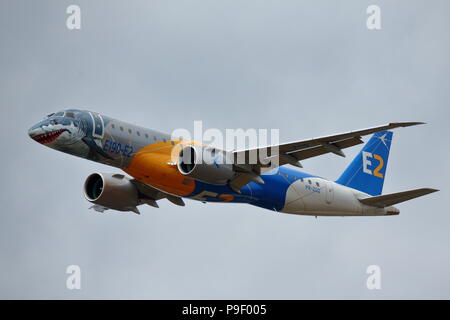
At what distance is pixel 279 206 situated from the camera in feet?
150

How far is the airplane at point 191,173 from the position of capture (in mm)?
40719

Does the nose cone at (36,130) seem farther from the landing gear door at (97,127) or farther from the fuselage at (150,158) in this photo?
the landing gear door at (97,127)

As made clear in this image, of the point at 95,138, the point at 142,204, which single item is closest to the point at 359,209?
the point at 142,204

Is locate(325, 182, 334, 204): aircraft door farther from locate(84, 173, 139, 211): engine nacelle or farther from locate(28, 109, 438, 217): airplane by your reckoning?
locate(84, 173, 139, 211): engine nacelle

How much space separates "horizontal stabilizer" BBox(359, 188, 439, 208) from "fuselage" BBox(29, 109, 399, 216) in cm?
389

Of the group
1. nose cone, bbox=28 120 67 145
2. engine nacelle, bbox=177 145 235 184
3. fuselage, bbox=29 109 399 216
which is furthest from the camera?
engine nacelle, bbox=177 145 235 184

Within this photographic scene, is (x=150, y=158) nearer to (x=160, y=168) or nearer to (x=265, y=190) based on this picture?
(x=160, y=168)

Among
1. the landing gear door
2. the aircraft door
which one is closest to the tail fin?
the aircraft door

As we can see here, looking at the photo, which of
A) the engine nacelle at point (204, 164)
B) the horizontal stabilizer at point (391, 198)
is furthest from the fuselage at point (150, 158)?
the horizontal stabilizer at point (391, 198)

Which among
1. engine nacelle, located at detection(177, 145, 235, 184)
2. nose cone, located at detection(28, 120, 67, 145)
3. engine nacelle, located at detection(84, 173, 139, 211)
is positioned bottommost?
engine nacelle, located at detection(84, 173, 139, 211)

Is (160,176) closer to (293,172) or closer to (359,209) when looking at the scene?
(293,172)

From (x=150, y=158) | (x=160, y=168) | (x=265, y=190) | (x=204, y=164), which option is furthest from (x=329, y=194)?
(x=150, y=158)

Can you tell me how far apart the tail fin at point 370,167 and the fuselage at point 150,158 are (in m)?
5.02

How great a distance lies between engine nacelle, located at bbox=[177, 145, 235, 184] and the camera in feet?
135
